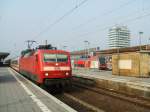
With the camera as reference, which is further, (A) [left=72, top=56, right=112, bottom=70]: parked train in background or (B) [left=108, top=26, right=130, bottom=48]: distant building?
(B) [left=108, top=26, right=130, bottom=48]: distant building

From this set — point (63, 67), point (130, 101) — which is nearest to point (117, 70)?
point (63, 67)

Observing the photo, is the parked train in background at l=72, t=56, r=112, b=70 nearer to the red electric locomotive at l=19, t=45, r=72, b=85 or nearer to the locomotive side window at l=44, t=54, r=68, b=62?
the locomotive side window at l=44, t=54, r=68, b=62

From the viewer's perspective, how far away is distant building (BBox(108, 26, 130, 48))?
2459 inches

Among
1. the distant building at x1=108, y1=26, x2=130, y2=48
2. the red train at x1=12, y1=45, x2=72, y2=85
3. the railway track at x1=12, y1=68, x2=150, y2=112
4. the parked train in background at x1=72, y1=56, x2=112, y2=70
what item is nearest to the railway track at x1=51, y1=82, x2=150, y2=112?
the railway track at x1=12, y1=68, x2=150, y2=112

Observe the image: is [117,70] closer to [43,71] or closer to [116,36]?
[43,71]

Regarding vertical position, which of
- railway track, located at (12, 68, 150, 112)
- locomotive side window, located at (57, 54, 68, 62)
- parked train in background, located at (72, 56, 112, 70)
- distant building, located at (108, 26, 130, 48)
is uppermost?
distant building, located at (108, 26, 130, 48)

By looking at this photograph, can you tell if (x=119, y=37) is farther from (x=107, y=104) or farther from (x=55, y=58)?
(x=107, y=104)

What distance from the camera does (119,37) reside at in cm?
6444

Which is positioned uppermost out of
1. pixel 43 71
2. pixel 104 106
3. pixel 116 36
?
pixel 116 36

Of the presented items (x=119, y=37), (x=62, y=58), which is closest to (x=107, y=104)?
(x=62, y=58)

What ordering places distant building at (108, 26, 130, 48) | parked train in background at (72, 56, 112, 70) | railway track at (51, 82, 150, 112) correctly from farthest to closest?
distant building at (108, 26, 130, 48)
parked train in background at (72, 56, 112, 70)
railway track at (51, 82, 150, 112)

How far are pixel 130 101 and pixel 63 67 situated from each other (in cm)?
527

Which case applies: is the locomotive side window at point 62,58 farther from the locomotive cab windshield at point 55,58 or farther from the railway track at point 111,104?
the railway track at point 111,104

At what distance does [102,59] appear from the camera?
54.7m
